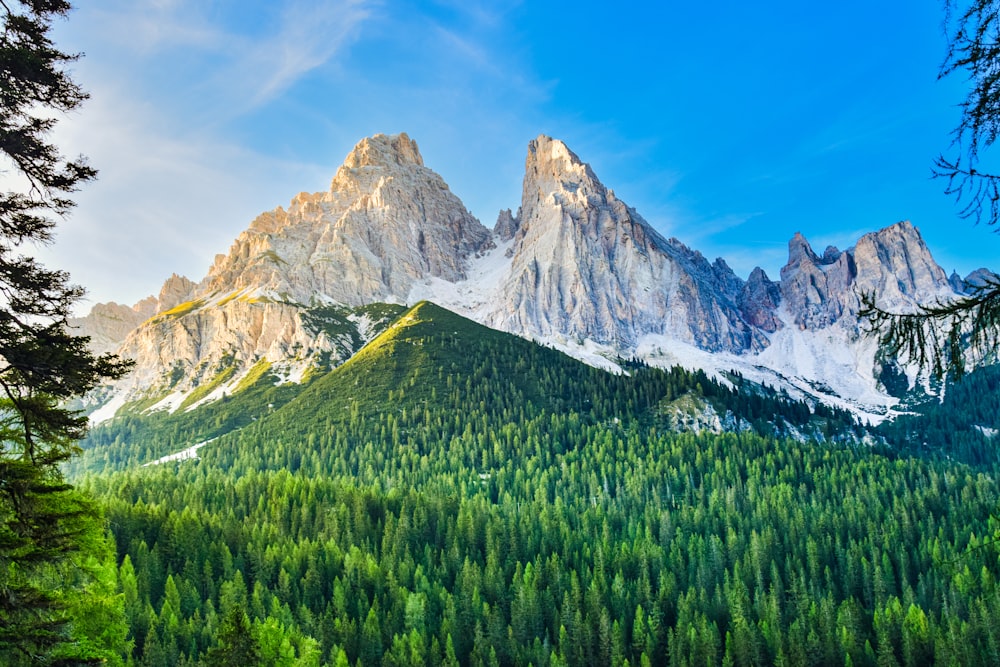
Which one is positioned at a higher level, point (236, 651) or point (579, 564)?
point (236, 651)

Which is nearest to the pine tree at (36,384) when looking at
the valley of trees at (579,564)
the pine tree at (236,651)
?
the pine tree at (236,651)

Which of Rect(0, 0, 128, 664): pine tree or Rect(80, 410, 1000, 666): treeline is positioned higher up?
Rect(0, 0, 128, 664): pine tree

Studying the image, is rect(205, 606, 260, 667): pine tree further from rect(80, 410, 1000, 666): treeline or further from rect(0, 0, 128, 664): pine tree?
rect(80, 410, 1000, 666): treeline

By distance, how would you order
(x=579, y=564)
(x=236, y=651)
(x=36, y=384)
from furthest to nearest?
1. (x=579, y=564)
2. (x=236, y=651)
3. (x=36, y=384)

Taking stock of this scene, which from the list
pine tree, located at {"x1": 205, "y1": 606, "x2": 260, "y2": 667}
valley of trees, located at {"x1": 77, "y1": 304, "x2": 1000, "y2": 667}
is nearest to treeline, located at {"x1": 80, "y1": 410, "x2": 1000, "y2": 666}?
valley of trees, located at {"x1": 77, "y1": 304, "x2": 1000, "y2": 667}

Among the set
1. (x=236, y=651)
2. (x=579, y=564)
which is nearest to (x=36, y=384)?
(x=236, y=651)

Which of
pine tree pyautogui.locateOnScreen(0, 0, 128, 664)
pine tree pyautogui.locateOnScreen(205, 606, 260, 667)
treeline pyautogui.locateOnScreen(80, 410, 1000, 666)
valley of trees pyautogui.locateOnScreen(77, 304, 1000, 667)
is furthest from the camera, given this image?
treeline pyautogui.locateOnScreen(80, 410, 1000, 666)

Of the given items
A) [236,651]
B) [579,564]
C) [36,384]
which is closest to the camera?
[36,384]

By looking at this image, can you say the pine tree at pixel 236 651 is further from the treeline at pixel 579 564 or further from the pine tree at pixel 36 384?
the treeline at pixel 579 564

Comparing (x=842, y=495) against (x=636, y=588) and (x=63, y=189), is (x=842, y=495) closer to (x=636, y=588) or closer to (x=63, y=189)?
(x=636, y=588)

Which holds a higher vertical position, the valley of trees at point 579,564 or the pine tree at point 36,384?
the pine tree at point 36,384

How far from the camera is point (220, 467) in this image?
196 metres

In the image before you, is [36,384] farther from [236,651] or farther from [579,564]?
[579,564]

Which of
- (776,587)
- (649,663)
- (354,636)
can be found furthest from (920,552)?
(354,636)
